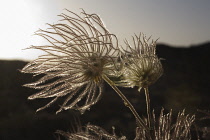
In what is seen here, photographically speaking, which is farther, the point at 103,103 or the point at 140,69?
the point at 103,103

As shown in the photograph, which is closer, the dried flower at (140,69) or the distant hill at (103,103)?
the dried flower at (140,69)

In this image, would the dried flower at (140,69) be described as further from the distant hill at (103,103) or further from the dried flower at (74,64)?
the distant hill at (103,103)

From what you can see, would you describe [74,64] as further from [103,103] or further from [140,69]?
[103,103]

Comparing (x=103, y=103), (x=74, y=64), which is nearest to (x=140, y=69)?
(x=74, y=64)

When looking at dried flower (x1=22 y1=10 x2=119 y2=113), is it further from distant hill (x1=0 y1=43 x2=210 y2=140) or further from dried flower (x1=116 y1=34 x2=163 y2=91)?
distant hill (x1=0 y1=43 x2=210 y2=140)

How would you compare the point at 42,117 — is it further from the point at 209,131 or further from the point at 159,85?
the point at 209,131

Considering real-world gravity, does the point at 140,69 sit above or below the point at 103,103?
above

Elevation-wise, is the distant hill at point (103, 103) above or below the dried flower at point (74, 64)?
below

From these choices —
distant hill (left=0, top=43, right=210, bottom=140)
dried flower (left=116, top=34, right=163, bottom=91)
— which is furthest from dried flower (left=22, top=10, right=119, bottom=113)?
distant hill (left=0, top=43, right=210, bottom=140)

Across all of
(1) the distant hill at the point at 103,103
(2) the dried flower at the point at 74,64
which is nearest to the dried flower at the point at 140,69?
(2) the dried flower at the point at 74,64
